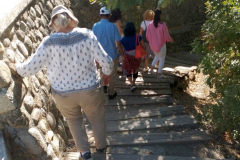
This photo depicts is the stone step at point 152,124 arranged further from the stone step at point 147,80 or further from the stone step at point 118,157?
the stone step at point 147,80

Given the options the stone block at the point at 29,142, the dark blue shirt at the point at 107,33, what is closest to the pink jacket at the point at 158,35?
the dark blue shirt at the point at 107,33

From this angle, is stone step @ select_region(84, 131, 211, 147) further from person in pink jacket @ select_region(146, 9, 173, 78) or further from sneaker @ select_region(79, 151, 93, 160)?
person in pink jacket @ select_region(146, 9, 173, 78)

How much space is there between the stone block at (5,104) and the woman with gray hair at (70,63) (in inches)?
10.6

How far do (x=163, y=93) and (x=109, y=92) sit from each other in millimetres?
1163

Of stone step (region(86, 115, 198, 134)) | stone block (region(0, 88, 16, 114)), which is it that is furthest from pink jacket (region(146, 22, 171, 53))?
stone block (region(0, 88, 16, 114))

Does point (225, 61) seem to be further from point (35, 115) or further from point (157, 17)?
point (35, 115)

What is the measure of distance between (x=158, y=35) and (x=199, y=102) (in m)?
1.96

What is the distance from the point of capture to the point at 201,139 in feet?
10.4

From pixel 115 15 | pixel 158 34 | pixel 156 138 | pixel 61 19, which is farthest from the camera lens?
pixel 158 34

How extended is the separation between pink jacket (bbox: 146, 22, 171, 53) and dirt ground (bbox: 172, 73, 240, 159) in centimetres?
116

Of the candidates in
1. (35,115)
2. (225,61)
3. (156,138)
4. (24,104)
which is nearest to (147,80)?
(225,61)

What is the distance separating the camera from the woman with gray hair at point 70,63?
2.32 meters

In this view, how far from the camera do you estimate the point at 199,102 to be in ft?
19.8

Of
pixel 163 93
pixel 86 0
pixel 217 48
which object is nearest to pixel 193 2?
pixel 86 0
